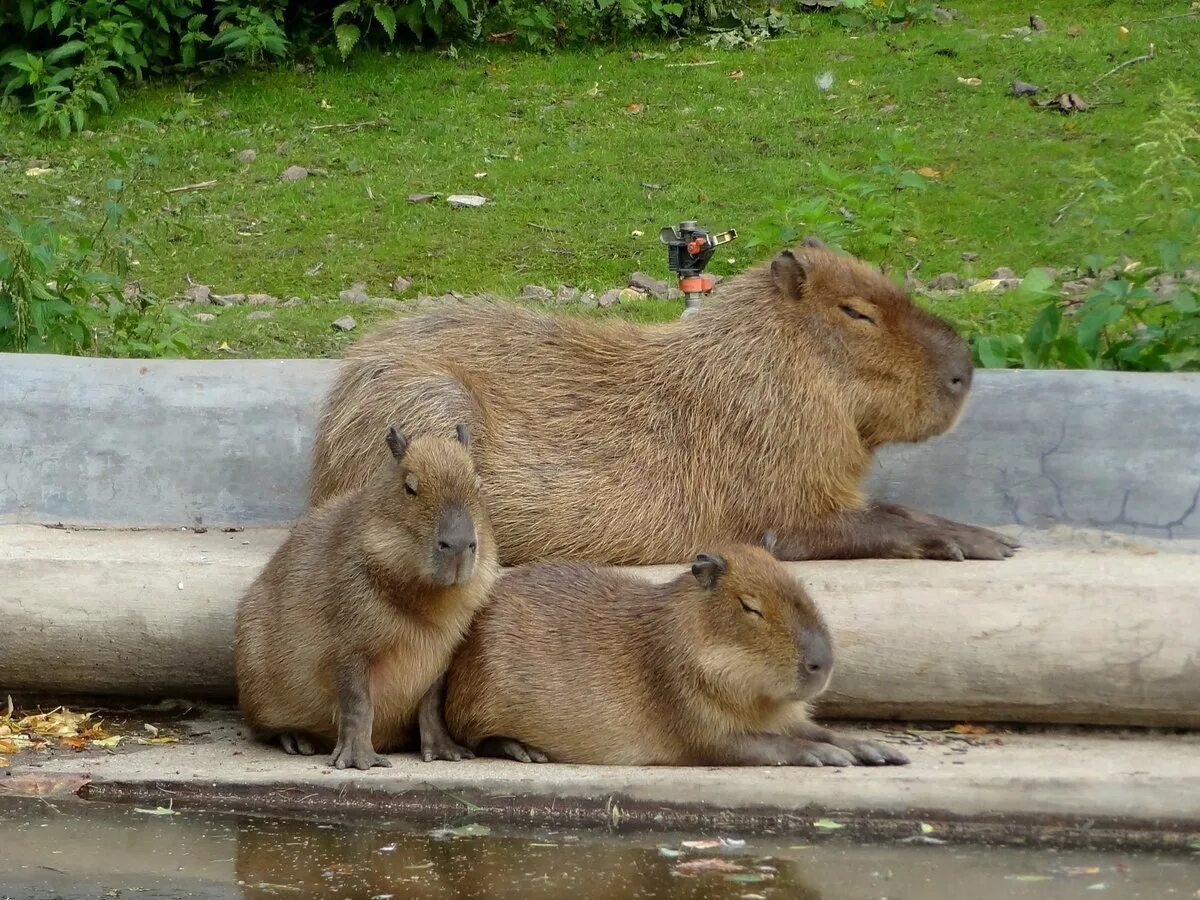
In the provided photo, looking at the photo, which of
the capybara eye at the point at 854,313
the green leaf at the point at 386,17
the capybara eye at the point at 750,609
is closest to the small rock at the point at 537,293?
the capybara eye at the point at 854,313

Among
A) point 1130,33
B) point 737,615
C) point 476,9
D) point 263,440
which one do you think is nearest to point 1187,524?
point 737,615

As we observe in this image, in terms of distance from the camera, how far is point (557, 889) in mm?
3668

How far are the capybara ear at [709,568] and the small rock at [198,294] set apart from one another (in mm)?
4606

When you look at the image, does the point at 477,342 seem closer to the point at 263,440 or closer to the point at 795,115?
the point at 263,440

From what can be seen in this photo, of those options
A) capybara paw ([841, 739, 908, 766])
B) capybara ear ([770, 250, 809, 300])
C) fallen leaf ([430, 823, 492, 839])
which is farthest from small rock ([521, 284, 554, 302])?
fallen leaf ([430, 823, 492, 839])

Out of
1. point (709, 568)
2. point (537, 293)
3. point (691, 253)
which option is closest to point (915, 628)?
point (709, 568)

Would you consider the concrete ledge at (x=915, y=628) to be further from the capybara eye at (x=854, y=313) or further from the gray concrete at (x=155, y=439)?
the capybara eye at (x=854, y=313)

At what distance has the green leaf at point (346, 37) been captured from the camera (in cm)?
1066

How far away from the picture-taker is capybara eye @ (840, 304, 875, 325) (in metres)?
5.09

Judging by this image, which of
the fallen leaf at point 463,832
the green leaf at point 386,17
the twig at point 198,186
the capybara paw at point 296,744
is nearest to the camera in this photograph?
the fallen leaf at point 463,832

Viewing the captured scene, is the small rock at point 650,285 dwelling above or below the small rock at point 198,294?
above

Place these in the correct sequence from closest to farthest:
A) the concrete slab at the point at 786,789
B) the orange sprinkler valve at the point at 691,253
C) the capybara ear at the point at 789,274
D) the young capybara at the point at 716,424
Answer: the concrete slab at the point at 786,789
the young capybara at the point at 716,424
the capybara ear at the point at 789,274
the orange sprinkler valve at the point at 691,253

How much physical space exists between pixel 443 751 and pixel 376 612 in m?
0.45

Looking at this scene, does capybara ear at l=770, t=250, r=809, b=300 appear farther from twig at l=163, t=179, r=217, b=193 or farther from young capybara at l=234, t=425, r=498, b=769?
twig at l=163, t=179, r=217, b=193
